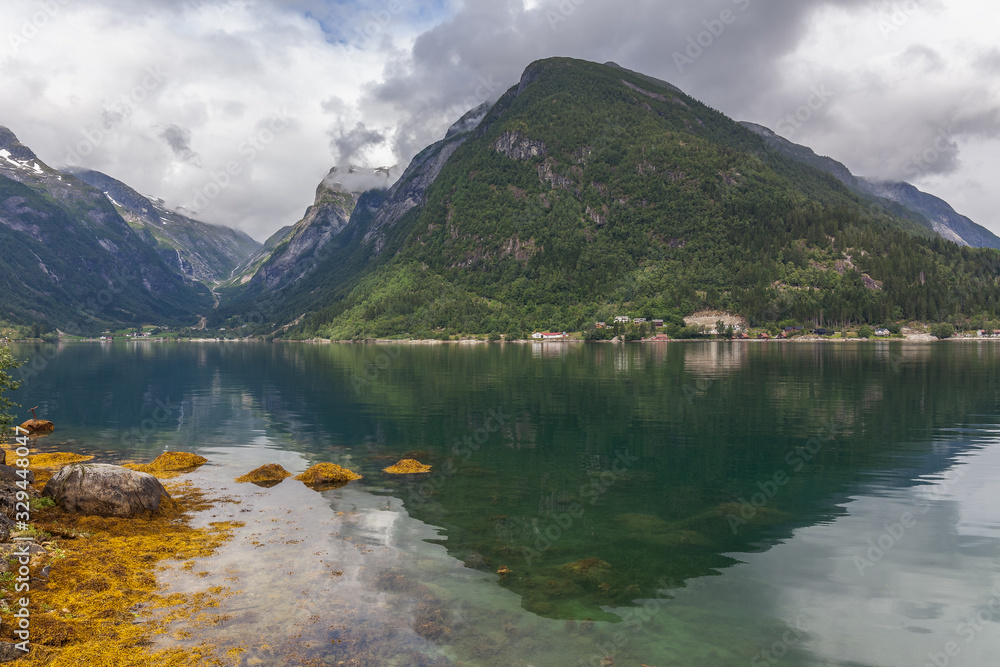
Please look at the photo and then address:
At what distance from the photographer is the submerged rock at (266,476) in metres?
34.7

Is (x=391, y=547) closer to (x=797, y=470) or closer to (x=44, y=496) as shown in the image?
(x=44, y=496)

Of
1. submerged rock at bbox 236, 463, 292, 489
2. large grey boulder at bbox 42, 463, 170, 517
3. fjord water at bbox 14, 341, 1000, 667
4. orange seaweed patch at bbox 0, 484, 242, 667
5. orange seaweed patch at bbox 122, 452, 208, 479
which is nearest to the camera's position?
orange seaweed patch at bbox 0, 484, 242, 667

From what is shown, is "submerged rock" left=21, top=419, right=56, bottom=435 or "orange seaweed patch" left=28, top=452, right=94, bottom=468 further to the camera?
"submerged rock" left=21, top=419, right=56, bottom=435

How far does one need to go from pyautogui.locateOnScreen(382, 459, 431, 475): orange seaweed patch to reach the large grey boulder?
13533mm

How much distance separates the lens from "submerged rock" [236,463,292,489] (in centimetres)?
3472

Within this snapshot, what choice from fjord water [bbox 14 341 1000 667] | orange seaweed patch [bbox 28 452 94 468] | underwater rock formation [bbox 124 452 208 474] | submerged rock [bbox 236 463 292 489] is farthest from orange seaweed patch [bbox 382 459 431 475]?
orange seaweed patch [bbox 28 452 94 468]

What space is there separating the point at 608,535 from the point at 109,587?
62.8ft

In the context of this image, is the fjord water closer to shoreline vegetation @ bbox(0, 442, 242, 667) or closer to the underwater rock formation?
shoreline vegetation @ bbox(0, 442, 242, 667)

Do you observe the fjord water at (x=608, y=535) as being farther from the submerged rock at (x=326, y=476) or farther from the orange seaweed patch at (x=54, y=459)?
the orange seaweed patch at (x=54, y=459)

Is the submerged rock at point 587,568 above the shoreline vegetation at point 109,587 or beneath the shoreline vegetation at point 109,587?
beneath

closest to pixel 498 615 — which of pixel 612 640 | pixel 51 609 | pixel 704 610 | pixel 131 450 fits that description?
pixel 612 640

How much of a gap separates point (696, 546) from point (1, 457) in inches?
1509

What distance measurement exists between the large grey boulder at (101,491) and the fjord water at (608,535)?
3.84m

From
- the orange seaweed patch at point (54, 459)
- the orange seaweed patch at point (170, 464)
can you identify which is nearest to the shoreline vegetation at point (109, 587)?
the orange seaweed patch at point (170, 464)
